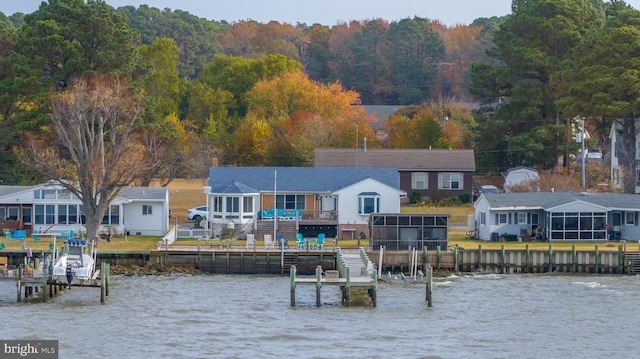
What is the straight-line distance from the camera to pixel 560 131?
100438 millimetres

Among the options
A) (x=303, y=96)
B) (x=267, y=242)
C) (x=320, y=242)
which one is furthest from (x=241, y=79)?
(x=320, y=242)

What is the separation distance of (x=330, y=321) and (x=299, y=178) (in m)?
28.6

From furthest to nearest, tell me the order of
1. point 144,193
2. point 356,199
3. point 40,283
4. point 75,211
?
1. point 356,199
2. point 144,193
3. point 75,211
4. point 40,283

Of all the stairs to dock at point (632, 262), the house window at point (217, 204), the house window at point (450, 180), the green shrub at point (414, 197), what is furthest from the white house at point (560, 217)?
the house window at point (450, 180)

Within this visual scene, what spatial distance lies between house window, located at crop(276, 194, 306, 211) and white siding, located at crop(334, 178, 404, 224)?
9.22ft

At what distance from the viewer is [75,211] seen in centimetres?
7675

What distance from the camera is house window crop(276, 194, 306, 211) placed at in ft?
260

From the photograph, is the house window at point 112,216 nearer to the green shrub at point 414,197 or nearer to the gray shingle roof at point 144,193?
the gray shingle roof at point 144,193

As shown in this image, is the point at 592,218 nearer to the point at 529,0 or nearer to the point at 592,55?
the point at 592,55

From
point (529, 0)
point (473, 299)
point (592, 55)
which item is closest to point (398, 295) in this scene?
point (473, 299)

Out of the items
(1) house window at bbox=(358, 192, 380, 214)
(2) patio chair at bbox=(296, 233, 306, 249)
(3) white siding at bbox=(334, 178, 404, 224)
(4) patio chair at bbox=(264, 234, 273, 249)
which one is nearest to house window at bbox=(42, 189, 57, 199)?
(4) patio chair at bbox=(264, 234, 273, 249)

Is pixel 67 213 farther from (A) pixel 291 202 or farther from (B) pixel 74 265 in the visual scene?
(B) pixel 74 265

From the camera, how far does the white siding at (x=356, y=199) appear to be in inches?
3059

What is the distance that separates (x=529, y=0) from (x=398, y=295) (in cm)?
5468
